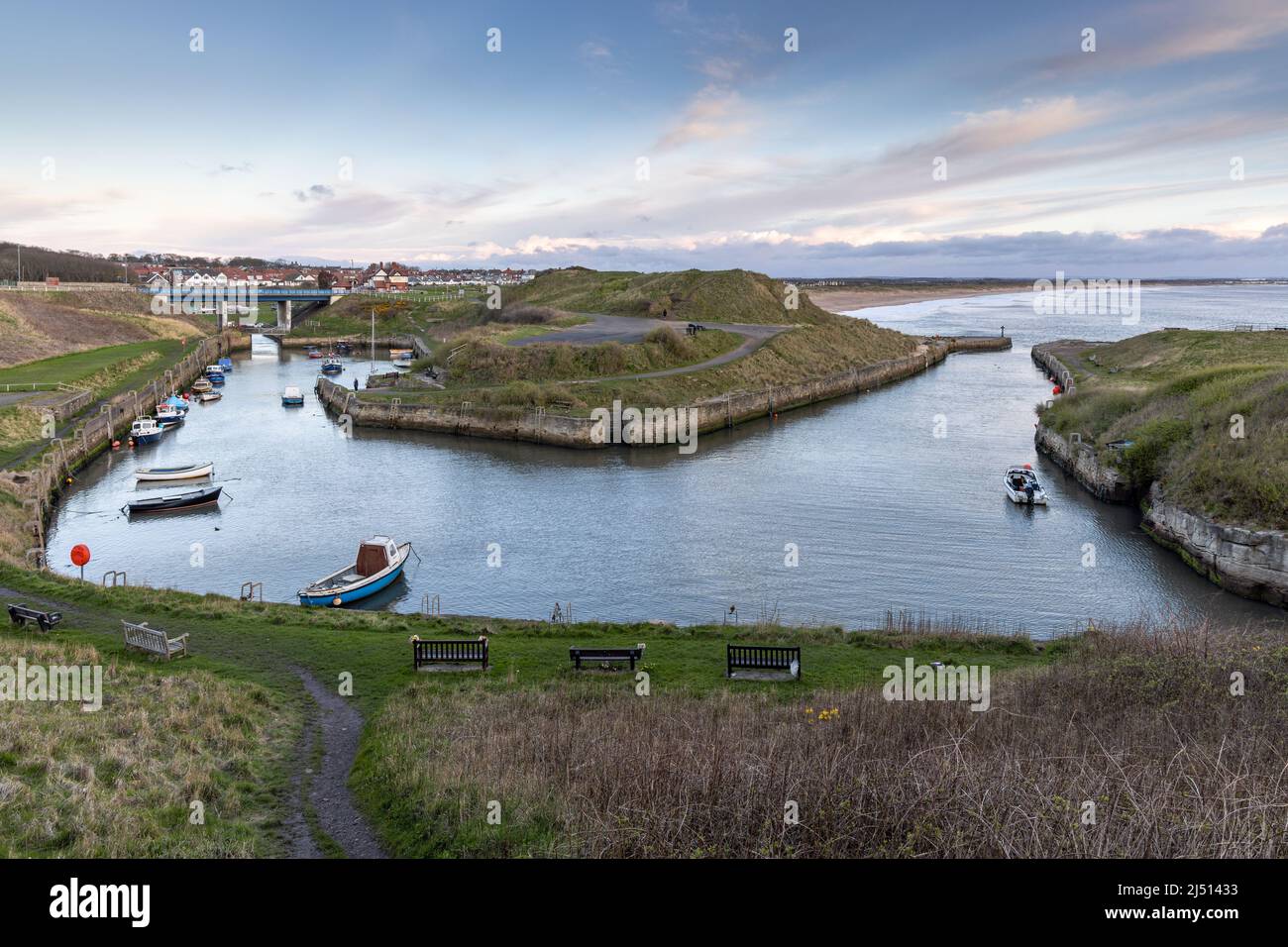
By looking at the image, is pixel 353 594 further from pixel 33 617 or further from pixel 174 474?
pixel 174 474

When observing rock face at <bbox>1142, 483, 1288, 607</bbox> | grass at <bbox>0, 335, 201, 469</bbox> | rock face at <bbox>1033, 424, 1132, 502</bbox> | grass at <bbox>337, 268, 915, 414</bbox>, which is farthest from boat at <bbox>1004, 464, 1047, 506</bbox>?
grass at <bbox>0, 335, 201, 469</bbox>

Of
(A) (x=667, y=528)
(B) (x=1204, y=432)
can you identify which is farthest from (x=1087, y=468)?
(A) (x=667, y=528)

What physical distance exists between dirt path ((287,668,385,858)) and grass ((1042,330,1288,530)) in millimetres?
30215

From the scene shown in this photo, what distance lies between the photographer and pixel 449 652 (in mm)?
19625

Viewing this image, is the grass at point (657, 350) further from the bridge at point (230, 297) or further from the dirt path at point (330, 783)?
the dirt path at point (330, 783)

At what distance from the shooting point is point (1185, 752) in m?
11.4

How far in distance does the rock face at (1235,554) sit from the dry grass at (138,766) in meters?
30.2

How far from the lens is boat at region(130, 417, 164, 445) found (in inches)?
2168

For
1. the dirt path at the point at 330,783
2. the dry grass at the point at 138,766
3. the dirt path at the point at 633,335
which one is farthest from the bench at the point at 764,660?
the dirt path at the point at 633,335

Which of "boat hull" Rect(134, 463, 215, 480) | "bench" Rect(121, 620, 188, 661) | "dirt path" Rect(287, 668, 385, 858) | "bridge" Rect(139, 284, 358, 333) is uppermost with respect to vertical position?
"bridge" Rect(139, 284, 358, 333)

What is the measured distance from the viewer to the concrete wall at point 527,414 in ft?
190

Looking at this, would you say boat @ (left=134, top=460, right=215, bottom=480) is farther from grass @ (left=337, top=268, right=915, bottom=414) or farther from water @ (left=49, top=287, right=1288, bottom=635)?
grass @ (left=337, top=268, right=915, bottom=414)
